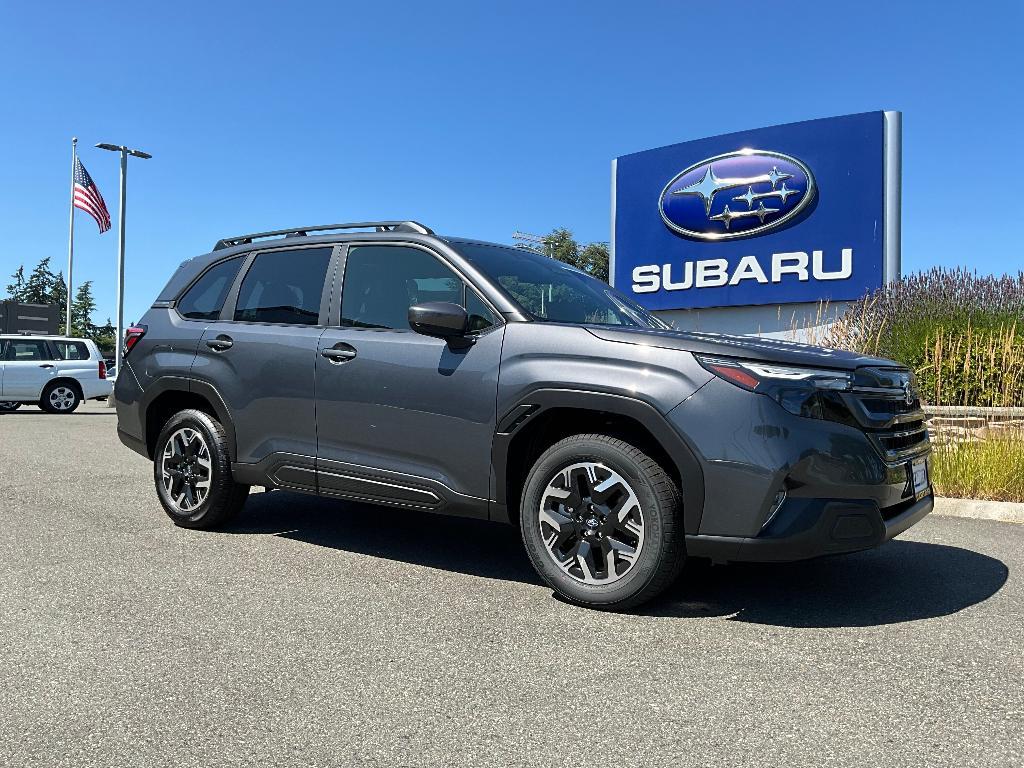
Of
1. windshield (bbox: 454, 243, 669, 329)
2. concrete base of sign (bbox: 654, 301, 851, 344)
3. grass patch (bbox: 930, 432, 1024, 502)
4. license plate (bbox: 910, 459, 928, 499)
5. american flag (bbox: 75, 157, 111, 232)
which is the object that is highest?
american flag (bbox: 75, 157, 111, 232)

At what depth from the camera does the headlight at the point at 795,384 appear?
3736 millimetres

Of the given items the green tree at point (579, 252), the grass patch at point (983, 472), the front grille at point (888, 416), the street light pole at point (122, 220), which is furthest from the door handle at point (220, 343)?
the green tree at point (579, 252)

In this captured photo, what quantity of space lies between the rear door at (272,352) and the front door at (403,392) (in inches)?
5.4

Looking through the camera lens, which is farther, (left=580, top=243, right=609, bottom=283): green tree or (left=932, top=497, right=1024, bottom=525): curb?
(left=580, top=243, right=609, bottom=283): green tree

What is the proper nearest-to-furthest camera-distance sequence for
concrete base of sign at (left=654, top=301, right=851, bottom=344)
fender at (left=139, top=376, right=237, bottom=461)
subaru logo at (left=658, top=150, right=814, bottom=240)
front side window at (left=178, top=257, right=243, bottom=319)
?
fender at (left=139, top=376, right=237, bottom=461), front side window at (left=178, top=257, right=243, bottom=319), concrete base of sign at (left=654, top=301, right=851, bottom=344), subaru logo at (left=658, top=150, right=814, bottom=240)

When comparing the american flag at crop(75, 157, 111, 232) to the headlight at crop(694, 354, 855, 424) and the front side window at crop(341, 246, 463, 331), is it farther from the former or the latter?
the headlight at crop(694, 354, 855, 424)

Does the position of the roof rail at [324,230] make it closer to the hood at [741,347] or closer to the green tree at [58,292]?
the hood at [741,347]

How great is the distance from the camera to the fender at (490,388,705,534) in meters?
3.84

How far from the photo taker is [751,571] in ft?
16.0

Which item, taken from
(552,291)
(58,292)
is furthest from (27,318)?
(58,292)

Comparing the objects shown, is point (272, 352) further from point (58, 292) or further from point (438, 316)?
point (58, 292)

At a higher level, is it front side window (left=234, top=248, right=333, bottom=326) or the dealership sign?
the dealership sign

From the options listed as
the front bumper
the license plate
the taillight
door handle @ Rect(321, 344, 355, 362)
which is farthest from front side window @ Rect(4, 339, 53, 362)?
the license plate

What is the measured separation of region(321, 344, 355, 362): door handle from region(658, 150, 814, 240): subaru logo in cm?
1609
